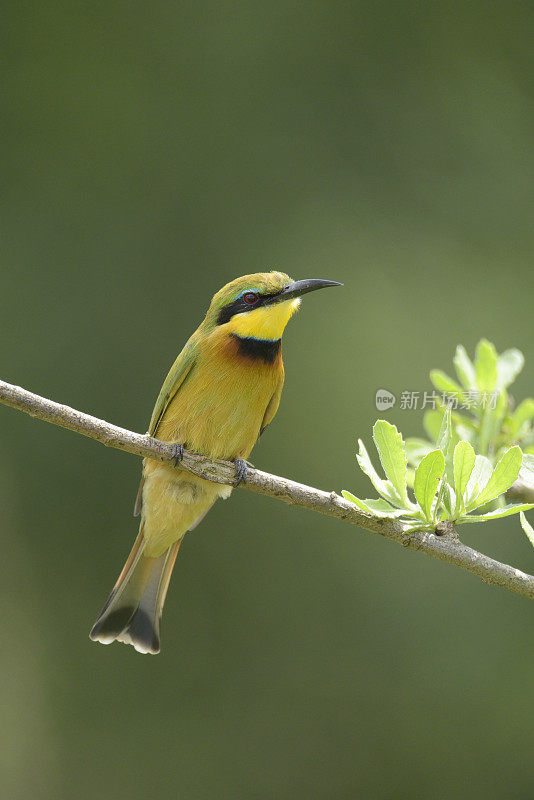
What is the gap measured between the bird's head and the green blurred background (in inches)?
80.2

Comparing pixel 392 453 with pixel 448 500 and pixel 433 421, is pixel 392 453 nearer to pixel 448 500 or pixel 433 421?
pixel 448 500

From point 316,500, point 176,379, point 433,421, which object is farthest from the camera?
point 176,379

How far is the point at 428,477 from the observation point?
159 cm

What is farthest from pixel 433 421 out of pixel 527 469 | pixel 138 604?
pixel 138 604

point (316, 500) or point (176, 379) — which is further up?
point (176, 379)

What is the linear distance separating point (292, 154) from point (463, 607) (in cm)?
287

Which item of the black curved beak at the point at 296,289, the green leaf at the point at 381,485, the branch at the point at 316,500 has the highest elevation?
the black curved beak at the point at 296,289

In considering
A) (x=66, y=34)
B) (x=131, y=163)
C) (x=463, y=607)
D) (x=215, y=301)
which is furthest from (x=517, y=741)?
(x=66, y=34)

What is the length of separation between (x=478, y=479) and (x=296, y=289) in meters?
1.10

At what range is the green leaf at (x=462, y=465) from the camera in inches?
62.5

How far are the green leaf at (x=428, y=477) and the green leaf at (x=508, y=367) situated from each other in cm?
59

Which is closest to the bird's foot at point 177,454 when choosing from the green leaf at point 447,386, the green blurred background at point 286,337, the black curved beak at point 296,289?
the black curved beak at point 296,289

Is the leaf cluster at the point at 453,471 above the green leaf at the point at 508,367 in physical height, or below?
below

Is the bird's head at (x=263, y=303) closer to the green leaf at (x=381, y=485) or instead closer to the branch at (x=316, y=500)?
the branch at (x=316, y=500)
